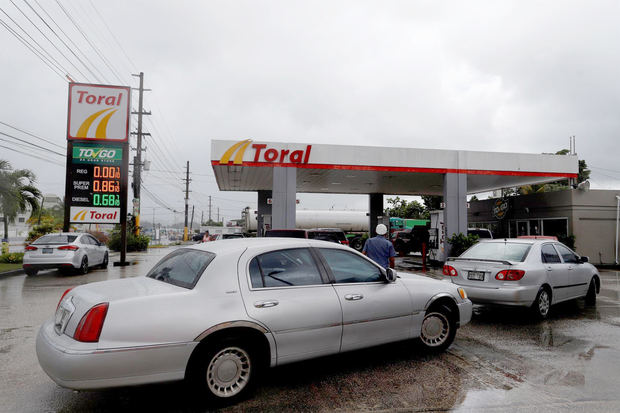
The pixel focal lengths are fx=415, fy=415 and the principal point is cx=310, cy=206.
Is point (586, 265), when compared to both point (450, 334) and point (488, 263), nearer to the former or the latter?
point (488, 263)

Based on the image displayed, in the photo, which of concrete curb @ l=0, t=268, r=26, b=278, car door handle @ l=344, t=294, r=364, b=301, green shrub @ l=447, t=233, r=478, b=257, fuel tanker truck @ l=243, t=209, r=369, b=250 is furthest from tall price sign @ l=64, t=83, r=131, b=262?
fuel tanker truck @ l=243, t=209, r=369, b=250

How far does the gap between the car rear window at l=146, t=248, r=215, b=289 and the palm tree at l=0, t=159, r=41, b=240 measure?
65.0ft

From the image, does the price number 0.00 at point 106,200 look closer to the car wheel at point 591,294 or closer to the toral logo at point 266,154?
the toral logo at point 266,154

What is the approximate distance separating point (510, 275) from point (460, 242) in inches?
445

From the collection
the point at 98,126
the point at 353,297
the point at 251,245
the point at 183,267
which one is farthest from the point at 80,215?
the point at 353,297

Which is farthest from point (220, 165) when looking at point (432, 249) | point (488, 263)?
point (488, 263)

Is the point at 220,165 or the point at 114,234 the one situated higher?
the point at 220,165

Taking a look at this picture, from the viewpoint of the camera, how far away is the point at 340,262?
4695 mm

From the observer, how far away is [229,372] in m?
3.75

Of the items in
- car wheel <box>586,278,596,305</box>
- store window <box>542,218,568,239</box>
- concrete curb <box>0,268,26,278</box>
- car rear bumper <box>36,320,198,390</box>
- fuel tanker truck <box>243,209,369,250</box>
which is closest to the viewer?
car rear bumper <box>36,320,198,390</box>

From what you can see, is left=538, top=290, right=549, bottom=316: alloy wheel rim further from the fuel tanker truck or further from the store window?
the fuel tanker truck

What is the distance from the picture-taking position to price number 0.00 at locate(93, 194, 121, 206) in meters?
15.9

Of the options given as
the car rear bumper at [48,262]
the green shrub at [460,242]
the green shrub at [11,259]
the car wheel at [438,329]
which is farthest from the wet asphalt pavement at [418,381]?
the green shrub at [11,259]

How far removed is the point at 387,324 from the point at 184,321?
7.55 ft
